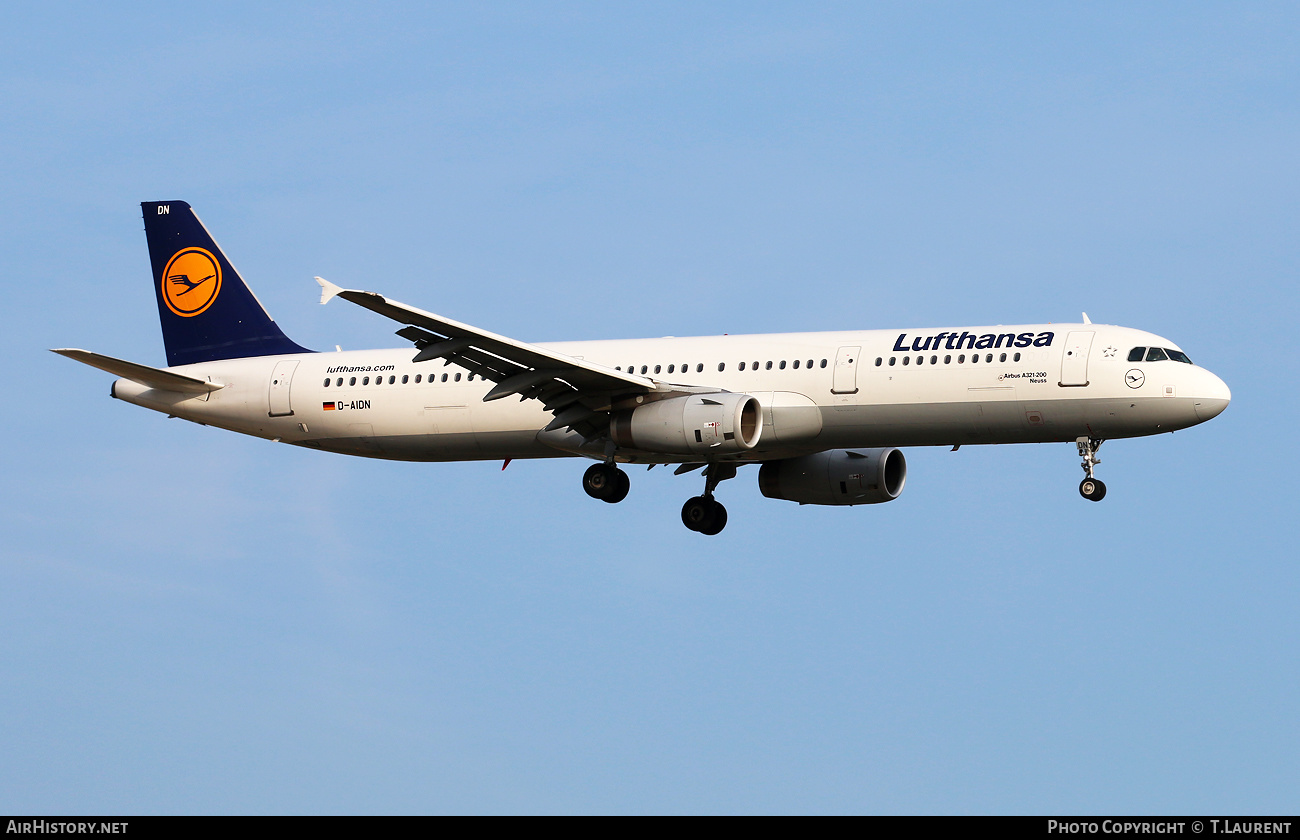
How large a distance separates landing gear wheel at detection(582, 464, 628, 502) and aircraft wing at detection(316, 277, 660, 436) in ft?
3.96

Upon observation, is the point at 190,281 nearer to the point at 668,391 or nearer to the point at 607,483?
the point at 607,483

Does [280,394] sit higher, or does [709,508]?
[280,394]

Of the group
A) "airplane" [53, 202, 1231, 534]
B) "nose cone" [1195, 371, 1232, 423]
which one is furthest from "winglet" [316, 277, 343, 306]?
"nose cone" [1195, 371, 1232, 423]

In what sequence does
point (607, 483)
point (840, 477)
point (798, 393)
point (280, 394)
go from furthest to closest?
point (280, 394) < point (840, 477) < point (607, 483) < point (798, 393)

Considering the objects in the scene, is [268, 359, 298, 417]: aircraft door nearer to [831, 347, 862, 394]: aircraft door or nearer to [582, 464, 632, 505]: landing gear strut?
[582, 464, 632, 505]: landing gear strut

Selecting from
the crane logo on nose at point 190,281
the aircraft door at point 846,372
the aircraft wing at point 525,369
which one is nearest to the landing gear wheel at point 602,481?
the aircraft wing at point 525,369

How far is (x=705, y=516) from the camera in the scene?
145ft

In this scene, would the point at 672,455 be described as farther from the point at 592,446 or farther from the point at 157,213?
the point at 157,213

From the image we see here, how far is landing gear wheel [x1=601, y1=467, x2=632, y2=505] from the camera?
40.9m

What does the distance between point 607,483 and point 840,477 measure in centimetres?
663

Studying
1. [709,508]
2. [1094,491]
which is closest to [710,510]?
[709,508]

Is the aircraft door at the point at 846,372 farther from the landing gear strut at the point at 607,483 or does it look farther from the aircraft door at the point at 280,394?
the aircraft door at the point at 280,394
